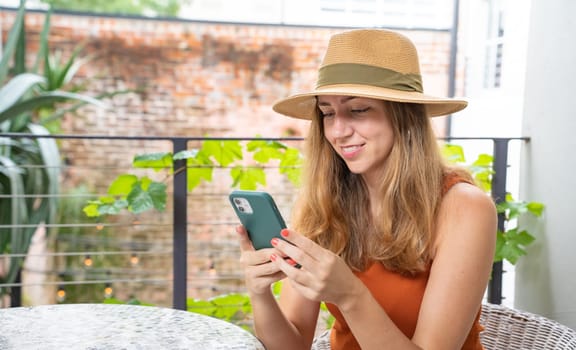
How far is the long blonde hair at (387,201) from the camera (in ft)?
3.79

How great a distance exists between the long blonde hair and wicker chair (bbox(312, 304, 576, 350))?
0.32 m

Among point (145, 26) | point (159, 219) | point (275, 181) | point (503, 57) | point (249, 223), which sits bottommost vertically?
point (159, 219)

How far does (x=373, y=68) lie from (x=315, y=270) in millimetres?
445

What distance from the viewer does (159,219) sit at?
5.90 m

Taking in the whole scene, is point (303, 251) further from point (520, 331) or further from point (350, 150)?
point (520, 331)

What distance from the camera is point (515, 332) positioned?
1.42 metres

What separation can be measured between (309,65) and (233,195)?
5369 mm

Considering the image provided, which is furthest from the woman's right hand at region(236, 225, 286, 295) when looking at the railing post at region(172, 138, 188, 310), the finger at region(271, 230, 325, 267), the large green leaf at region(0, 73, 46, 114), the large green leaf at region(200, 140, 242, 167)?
the large green leaf at region(0, 73, 46, 114)

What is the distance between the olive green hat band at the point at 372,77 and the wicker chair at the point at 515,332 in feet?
2.06

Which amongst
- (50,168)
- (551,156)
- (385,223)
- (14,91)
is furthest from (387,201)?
(14,91)

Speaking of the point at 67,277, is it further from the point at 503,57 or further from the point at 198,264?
the point at 503,57

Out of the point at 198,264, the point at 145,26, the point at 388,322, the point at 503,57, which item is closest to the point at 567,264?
the point at 388,322

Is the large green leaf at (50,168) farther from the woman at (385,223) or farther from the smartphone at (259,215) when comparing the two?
the smartphone at (259,215)

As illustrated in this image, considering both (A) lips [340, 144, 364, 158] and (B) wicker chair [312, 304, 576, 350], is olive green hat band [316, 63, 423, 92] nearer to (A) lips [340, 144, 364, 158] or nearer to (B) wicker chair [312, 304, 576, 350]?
(A) lips [340, 144, 364, 158]
